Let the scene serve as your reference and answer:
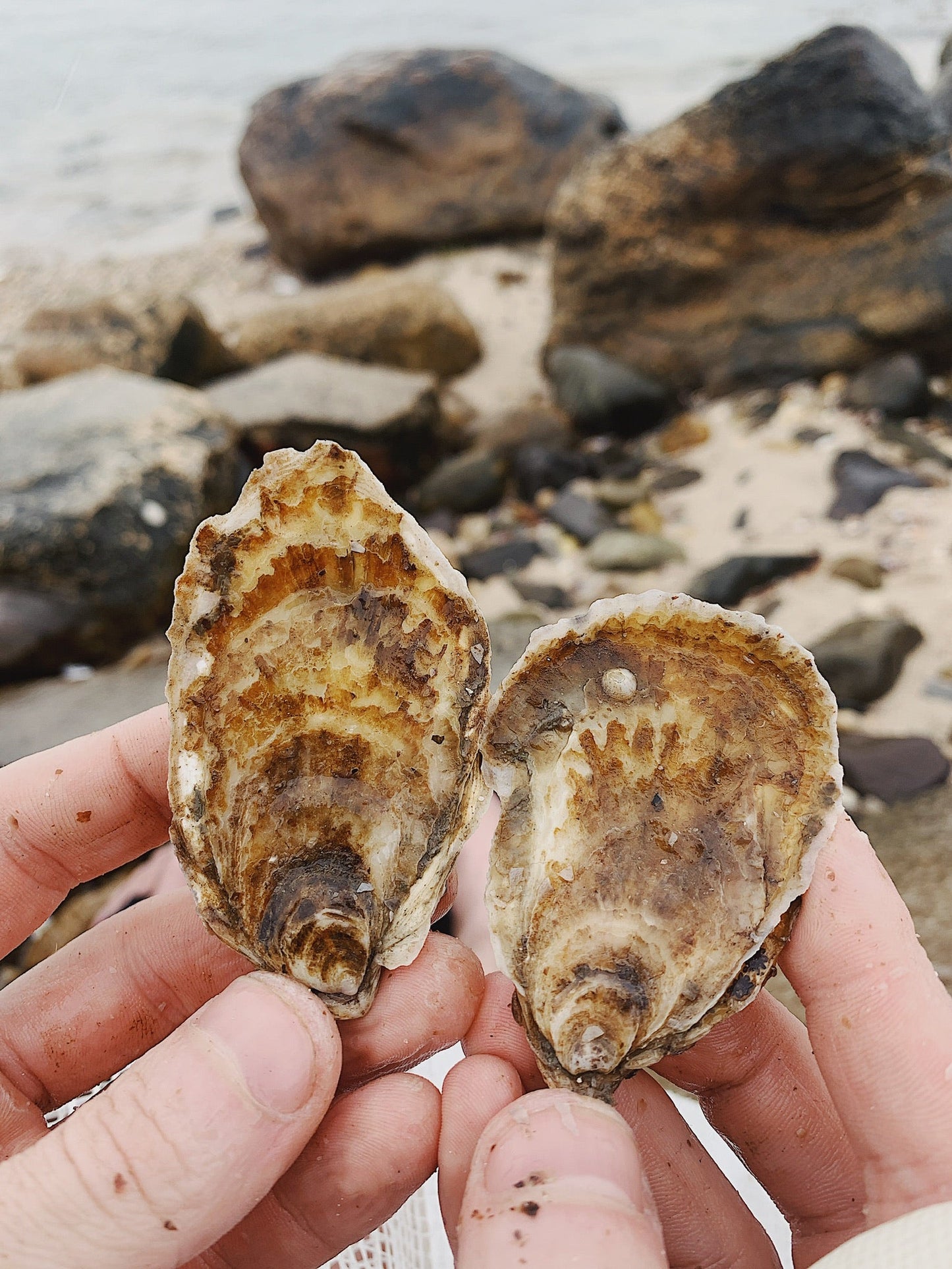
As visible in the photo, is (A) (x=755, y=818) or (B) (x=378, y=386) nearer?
(A) (x=755, y=818)

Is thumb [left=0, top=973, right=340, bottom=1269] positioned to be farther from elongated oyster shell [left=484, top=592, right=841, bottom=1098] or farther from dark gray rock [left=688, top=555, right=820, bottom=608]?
dark gray rock [left=688, top=555, right=820, bottom=608]

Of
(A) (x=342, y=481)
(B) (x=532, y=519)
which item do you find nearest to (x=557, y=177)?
(B) (x=532, y=519)

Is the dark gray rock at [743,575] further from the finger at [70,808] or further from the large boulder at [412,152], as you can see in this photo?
the large boulder at [412,152]

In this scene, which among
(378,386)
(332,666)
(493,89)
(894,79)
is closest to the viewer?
(332,666)

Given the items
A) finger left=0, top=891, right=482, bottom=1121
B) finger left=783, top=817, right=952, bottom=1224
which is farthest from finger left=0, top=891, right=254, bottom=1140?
finger left=783, top=817, right=952, bottom=1224

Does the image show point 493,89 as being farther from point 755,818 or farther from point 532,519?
point 755,818

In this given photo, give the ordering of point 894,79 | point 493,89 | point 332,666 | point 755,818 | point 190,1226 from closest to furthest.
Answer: point 190,1226 < point 755,818 < point 332,666 < point 894,79 < point 493,89

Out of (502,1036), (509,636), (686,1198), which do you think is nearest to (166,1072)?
(502,1036)
